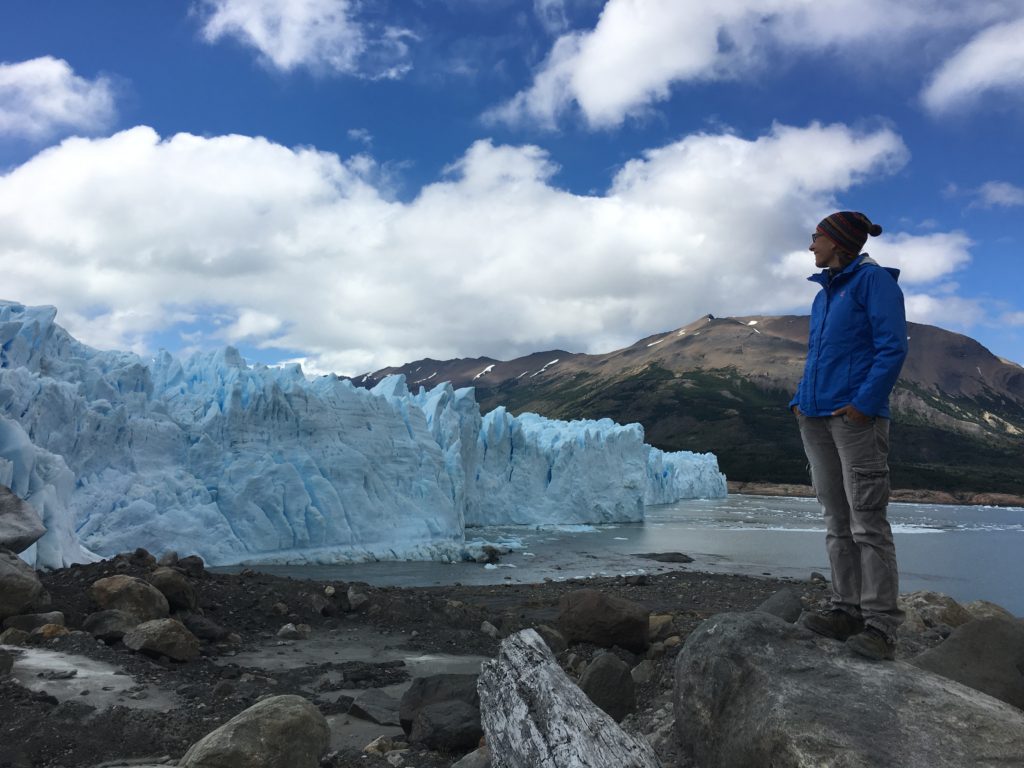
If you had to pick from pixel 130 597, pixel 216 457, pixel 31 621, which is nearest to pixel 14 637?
pixel 31 621

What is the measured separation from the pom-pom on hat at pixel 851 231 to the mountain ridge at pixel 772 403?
72639 mm

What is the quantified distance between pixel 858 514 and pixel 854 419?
0.39 meters

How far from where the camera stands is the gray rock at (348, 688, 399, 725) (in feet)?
17.2

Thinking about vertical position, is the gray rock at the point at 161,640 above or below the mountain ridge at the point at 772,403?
below

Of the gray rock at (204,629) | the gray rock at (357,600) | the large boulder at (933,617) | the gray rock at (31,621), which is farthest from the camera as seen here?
the gray rock at (357,600)

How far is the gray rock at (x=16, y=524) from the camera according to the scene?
7.00m

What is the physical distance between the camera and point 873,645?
271 cm

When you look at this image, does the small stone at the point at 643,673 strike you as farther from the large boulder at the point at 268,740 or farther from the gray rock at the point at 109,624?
the gray rock at the point at 109,624

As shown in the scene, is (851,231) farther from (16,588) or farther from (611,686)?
Result: (16,588)

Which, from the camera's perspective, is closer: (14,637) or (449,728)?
(449,728)

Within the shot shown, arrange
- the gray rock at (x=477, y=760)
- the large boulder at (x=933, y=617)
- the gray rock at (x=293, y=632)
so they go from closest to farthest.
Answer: the gray rock at (x=477, y=760) → the large boulder at (x=933, y=617) → the gray rock at (x=293, y=632)

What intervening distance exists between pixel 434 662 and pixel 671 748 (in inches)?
186

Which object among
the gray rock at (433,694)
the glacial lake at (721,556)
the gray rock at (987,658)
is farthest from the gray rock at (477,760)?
the glacial lake at (721,556)

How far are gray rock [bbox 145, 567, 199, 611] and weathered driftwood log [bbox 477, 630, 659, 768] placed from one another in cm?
583
